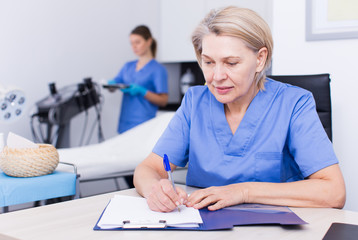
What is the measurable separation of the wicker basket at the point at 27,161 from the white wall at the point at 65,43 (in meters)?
1.64

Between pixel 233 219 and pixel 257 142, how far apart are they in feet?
1.23

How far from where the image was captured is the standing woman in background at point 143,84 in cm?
320

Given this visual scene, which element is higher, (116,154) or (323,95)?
(323,95)

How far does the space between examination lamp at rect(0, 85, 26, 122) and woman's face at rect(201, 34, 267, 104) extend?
844mm

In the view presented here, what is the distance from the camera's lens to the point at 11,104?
1.62 meters

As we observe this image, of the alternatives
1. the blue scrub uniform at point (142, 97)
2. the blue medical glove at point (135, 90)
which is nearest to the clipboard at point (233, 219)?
the blue medical glove at point (135, 90)

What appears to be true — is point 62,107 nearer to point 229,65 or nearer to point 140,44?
point 140,44

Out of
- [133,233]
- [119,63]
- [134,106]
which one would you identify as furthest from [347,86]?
[119,63]

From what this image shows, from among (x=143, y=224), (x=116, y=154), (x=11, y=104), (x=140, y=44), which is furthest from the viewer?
(x=140, y=44)

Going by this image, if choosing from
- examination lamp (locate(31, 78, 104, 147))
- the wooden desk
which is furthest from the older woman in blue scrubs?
examination lamp (locate(31, 78, 104, 147))

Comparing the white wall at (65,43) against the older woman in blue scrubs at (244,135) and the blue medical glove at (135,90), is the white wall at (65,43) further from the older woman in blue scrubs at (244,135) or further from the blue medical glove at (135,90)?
the older woman in blue scrubs at (244,135)

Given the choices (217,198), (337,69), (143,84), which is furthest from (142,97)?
(217,198)

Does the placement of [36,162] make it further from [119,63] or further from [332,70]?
[119,63]

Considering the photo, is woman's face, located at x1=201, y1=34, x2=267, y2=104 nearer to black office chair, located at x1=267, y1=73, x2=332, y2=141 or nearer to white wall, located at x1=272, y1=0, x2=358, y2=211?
black office chair, located at x1=267, y1=73, x2=332, y2=141
